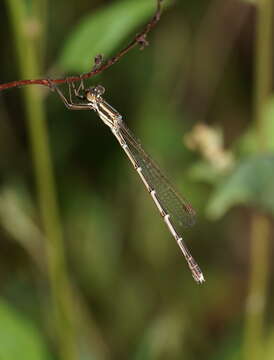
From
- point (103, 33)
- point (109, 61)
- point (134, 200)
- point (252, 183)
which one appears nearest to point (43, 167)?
point (103, 33)

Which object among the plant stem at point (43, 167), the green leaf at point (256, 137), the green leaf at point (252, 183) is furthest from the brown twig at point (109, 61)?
the green leaf at point (256, 137)

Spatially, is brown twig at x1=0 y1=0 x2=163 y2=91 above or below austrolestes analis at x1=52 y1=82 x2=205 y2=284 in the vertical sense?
below

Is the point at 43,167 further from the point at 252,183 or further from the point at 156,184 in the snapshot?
the point at 252,183

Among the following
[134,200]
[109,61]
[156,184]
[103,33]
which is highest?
[134,200]

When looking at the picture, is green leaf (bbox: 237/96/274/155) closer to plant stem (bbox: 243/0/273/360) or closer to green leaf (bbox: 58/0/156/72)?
plant stem (bbox: 243/0/273/360)

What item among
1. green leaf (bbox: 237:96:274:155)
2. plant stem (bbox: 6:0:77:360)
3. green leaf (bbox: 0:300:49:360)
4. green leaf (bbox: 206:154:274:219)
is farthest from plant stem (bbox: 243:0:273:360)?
green leaf (bbox: 0:300:49:360)

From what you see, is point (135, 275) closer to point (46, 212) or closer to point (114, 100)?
point (114, 100)

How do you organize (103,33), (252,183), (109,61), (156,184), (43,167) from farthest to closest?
(156,184) < (43,167) < (103,33) < (252,183) < (109,61)
